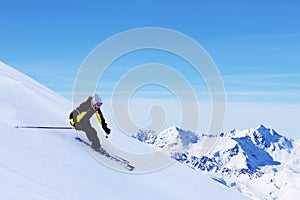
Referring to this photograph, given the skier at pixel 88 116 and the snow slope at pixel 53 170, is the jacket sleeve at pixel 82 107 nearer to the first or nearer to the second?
the skier at pixel 88 116

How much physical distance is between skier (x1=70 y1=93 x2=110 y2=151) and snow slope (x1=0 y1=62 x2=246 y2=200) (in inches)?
22.9

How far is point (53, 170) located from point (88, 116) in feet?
10.9

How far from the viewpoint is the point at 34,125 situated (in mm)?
→ 13984

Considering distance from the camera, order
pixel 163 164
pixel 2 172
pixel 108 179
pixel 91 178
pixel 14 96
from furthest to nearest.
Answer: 1. pixel 163 164
2. pixel 14 96
3. pixel 108 179
4. pixel 91 178
5. pixel 2 172

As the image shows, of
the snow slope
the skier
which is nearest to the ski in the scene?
the skier

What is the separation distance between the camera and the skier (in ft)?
43.5

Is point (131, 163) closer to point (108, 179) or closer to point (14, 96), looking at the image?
point (108, 179)

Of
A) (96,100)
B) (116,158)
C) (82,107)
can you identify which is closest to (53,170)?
(96,100)

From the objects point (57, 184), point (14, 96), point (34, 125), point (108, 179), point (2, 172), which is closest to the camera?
point (2, 172)

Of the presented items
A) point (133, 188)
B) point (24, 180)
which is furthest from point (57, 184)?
point (133, 188)

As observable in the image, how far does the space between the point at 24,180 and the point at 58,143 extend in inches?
180

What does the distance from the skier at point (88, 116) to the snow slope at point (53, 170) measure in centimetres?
58

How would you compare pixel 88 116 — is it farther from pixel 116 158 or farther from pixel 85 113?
pixel 116 158

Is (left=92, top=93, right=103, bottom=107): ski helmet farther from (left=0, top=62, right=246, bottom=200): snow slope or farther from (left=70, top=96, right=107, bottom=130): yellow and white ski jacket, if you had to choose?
(left=0, top=62, right=246, bottom=200): snow slope
